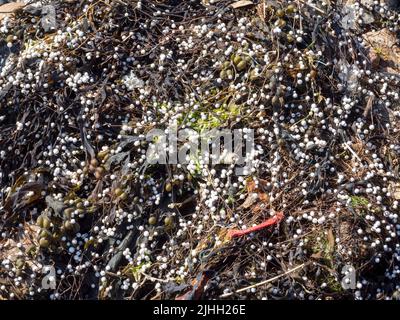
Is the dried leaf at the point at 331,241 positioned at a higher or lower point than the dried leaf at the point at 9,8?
lower

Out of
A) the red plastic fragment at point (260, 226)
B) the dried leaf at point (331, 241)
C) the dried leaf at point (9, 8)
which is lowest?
the dried leaf at point (331, 241)

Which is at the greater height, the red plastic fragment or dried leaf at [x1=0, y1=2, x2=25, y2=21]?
dried leaf at [x1=0, y1=2, x2=25, y2=21]

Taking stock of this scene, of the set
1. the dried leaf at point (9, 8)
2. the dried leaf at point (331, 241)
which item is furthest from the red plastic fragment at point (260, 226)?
the dried leaf at point (9, 8)

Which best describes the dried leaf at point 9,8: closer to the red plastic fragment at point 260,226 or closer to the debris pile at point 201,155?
the debris pile at point 201,155

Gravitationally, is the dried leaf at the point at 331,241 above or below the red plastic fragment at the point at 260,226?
below

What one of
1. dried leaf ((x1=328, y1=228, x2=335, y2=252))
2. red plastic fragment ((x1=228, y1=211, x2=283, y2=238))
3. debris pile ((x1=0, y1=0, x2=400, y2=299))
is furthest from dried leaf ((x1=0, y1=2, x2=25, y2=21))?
dried leaf ((x1=328, y1=228, x2=335, y2=252))

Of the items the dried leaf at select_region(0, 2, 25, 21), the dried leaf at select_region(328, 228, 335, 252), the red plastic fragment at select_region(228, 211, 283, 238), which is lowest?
the dried leaf at select_region(328, 228, 335, 252)

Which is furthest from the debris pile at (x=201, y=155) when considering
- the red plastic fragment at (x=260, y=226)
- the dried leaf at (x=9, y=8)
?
A: the dried leaf at (x=9, y=8)

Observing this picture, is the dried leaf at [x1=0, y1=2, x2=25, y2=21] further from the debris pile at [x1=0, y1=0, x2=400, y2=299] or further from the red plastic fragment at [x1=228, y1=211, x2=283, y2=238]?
the red plastic fragment at [x1=228, y1=211, x2=283, y2=238]

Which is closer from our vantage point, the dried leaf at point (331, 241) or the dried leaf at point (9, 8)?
the dried leaf at point (331, 241)

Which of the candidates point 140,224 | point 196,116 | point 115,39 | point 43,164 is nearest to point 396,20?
point 196,116

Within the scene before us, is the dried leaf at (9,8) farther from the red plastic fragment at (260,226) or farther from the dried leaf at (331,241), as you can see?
the dried leaf at (331,241)
